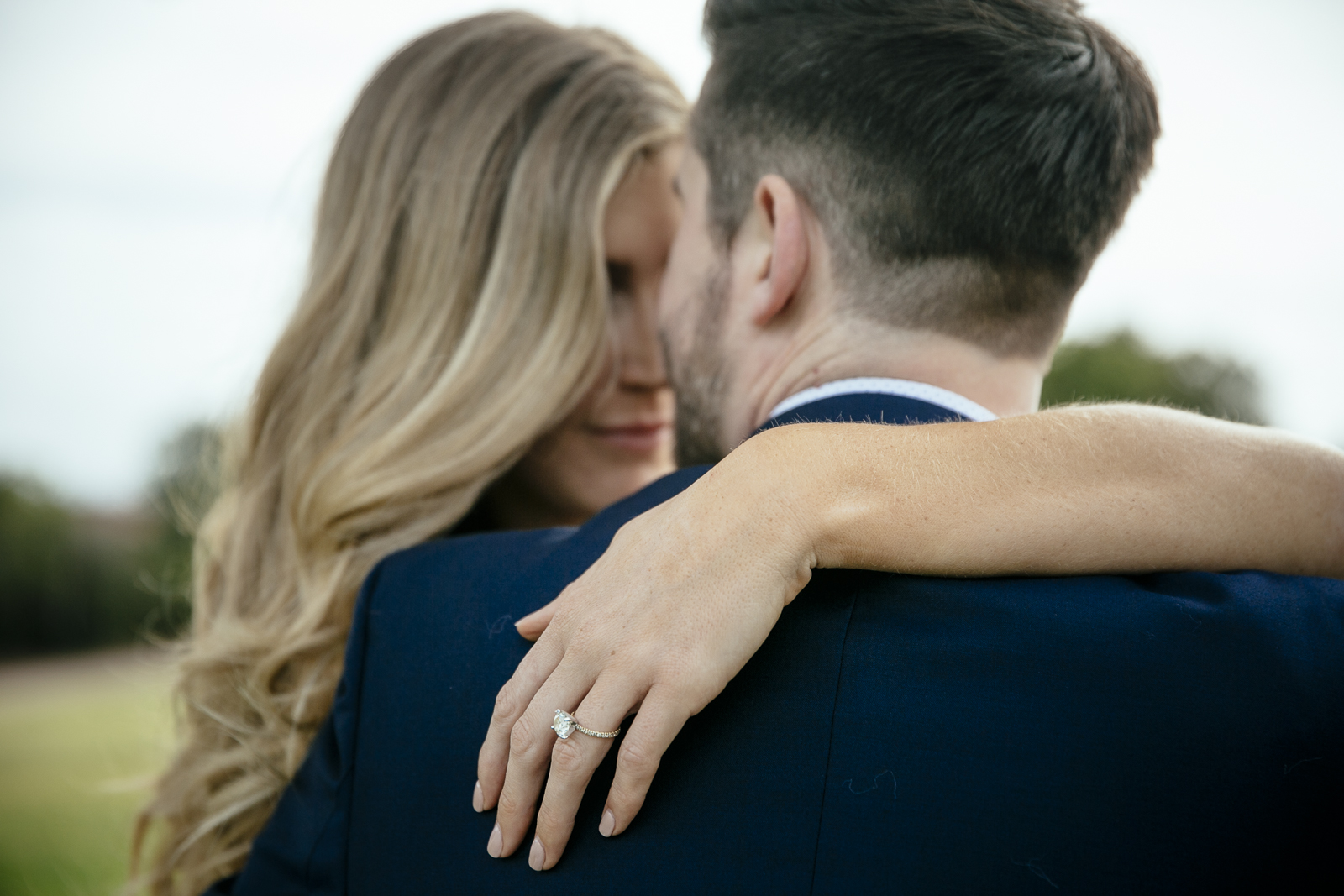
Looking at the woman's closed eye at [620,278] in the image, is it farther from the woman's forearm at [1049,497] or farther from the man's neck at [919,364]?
the woman's forearm at [1049,497]

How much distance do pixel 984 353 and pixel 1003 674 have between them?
2.27 ft

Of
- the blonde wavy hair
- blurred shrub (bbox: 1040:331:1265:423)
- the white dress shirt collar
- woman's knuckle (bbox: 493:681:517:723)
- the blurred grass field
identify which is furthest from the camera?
blurred shrub (bbox: 1040:331:1265:423)

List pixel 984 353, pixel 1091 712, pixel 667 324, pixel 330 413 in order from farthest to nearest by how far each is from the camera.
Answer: pixel 330 413 < pixel 667 324 < pixel 984 353 < pixel 1091 712

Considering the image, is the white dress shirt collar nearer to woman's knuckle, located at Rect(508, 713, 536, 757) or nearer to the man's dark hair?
the man's dark hair

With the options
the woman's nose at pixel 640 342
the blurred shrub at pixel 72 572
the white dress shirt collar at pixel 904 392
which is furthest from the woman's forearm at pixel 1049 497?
the blurred shrub at pixel 72 572

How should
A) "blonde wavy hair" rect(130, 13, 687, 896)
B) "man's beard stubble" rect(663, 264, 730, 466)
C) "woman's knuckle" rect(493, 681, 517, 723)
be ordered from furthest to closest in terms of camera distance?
"blonde wavy hair" rect(130, 13, 687, 896) < "man's beard stubble" rect(663, 264, 730, 466) < "woman's knuckle" rect(493, 681, 517, 723)

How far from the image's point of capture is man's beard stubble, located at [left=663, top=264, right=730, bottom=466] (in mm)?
2000

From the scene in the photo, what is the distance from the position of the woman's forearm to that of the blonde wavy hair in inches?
50.0

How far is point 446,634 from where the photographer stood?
61.4 inches

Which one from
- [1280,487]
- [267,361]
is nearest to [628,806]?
[1280,487]

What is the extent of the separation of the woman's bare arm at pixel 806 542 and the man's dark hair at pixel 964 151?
376mm

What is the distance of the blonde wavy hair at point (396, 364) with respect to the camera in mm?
2244

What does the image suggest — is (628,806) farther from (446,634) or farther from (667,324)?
(667,324)

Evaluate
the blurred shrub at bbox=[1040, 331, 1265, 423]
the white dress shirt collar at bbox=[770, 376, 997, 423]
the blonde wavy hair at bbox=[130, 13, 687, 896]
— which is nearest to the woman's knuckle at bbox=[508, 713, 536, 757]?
the white dress shirt collar at bbox=[770, 376, 997, 423]
